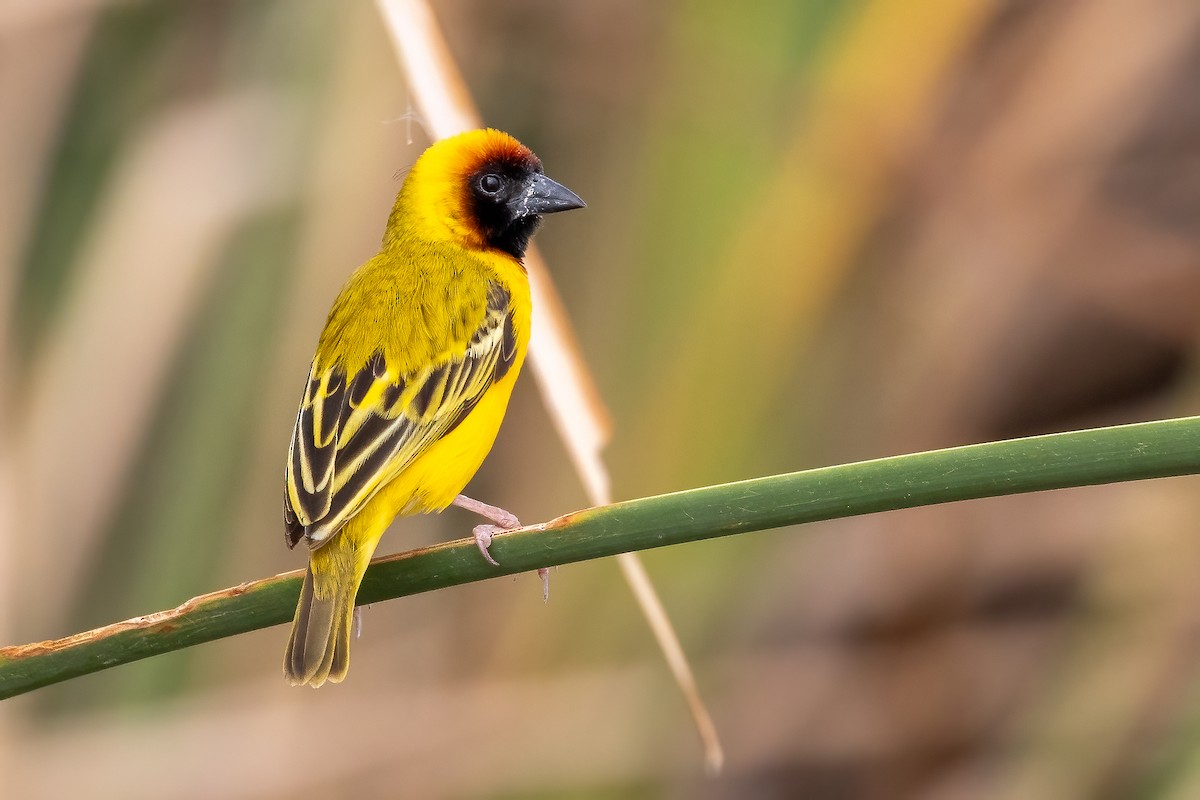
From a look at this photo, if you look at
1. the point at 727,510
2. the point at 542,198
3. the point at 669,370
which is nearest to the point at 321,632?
the point at 669,370

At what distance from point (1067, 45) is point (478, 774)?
2103 millimetres

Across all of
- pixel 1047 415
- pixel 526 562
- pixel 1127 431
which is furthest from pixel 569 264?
pixel 1127 431

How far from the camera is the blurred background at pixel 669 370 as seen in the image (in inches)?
98.7

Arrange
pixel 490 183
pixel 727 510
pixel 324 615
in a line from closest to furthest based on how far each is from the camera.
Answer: pixel 727 510
pixel 324 615
pixel 490 183

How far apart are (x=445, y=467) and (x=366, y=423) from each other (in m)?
0.17

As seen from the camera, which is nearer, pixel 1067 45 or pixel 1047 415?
pixel 1067 45

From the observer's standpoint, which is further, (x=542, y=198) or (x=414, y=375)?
(x=542, y=198)

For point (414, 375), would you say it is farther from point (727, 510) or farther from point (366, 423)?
point (727, 510)

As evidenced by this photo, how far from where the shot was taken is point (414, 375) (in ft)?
7.74

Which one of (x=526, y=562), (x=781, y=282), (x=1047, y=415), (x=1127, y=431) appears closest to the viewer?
(x=1127, y=431)

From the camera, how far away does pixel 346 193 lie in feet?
9.25

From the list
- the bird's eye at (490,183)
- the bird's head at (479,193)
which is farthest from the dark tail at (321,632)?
the bird's eye at (490,183)

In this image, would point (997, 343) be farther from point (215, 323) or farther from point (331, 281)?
point (215, 323)

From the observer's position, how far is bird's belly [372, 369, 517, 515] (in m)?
2.28
